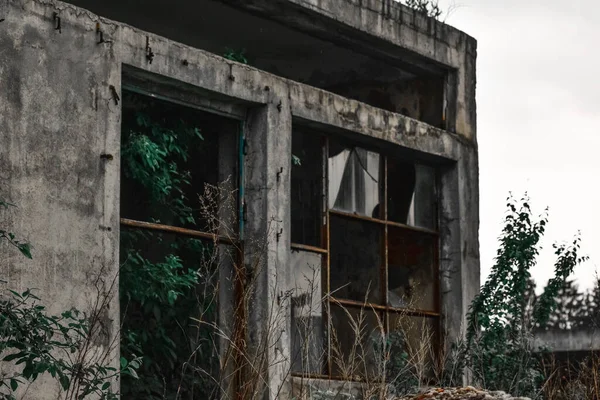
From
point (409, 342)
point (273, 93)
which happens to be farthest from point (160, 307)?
point (409, 342)

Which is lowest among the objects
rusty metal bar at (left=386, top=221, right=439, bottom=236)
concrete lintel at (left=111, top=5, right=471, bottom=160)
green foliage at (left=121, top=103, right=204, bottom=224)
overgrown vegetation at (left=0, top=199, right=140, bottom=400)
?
overgrown vegetation at (left=0, top=199, right=140, bottom=400)

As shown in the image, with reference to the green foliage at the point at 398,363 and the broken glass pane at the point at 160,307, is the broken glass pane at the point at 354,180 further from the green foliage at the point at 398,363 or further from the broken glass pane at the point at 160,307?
the broken glass pane at the point at 160,307

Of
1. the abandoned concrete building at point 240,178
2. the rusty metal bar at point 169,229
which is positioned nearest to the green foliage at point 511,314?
the abandoned concrete building at point 240,178

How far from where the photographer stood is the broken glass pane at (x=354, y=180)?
1273cm

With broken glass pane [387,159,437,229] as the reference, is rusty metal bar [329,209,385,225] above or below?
below

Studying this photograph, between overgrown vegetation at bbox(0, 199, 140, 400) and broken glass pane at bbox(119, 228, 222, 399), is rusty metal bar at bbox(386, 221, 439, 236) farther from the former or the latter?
overgrown vegetation at bbox(0, 199, 140, 400)

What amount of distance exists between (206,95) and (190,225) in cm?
121

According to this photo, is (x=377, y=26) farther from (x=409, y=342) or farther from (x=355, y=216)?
(x=409, y=342)

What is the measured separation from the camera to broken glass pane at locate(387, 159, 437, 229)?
13641mm

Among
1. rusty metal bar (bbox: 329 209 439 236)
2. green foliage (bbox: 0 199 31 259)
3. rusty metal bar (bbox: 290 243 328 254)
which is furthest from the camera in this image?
rusty metal bar (bbox: 329 209 439 236)

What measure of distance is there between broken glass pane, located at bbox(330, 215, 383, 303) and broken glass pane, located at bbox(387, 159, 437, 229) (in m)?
0.50

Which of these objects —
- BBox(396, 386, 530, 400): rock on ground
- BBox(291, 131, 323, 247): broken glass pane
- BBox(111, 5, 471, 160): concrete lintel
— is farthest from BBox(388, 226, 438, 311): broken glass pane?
BBox(396, 386, 530, 400): rock on ground

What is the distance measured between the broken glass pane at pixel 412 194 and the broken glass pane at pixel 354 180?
11.4 inches

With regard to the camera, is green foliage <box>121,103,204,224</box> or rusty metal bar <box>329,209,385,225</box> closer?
green foliage <box>121,103,204,224</box>
